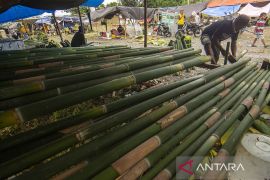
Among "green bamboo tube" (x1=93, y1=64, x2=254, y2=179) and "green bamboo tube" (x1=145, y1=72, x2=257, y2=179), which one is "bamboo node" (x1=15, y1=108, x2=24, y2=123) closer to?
"green bamboo tube" (x1=93, y1=64, x2=254, y2=179)

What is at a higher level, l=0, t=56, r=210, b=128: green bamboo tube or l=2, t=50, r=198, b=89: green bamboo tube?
l=2, t=50, r=198, b=89: green bamboo tube

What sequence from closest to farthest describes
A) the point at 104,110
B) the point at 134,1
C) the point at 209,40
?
1. the point at 104,110
2. the point at 209,40
3. the point at 134,1

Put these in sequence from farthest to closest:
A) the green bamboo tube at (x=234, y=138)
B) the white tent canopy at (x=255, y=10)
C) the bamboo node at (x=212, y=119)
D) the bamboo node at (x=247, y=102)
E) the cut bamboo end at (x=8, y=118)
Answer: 1. the white tent canopy at (x=255, y=10)
2. the bamboo node at (x=247, y=102)
3. the bamboo node at (x=212, y=119)
4. the green bamboo tube at (x=234, y=138)
5. the cut bamboo end at (x=8, y=118)

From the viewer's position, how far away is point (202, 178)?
176 cm

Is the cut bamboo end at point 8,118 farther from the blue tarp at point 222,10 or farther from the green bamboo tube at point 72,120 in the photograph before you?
the blue tarp at point 222,10

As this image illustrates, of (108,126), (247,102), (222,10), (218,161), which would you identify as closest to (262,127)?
(247,102)

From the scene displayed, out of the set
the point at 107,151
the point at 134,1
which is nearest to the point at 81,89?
the point at 107,151

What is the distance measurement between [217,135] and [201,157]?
39cm

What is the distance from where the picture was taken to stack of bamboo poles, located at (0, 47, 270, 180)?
1.45 metres

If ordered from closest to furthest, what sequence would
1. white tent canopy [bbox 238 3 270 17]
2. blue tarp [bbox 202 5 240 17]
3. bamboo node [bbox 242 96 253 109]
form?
bamboo node [bbox 242 96 253 109]
white tent canopy [bbox 238 3 270 17]
blue tarp [bbox 202 5 240 17]

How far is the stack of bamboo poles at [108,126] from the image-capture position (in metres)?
1.45

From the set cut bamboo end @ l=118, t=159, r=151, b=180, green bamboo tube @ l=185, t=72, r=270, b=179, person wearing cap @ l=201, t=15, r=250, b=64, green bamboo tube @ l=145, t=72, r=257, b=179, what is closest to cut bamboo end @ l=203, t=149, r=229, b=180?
Answer: green bamboo tube @ l=185, t=72, r=270, b=179

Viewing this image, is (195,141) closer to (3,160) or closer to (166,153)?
(166,153)
